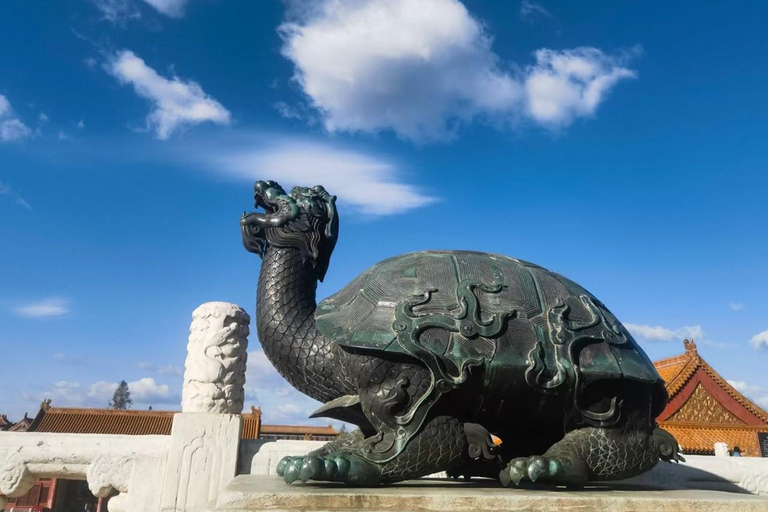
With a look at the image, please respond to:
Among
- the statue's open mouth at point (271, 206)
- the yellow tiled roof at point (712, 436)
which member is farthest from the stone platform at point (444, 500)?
the yellow tiled roof at point (712, 436)

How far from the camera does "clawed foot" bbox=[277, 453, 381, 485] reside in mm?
2787

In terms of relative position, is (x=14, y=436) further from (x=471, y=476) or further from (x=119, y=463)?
(x=471, y=476)

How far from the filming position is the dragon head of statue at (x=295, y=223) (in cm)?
392

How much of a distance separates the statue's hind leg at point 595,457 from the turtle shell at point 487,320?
1.12 ft

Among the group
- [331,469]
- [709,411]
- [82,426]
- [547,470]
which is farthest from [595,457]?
[82,426]

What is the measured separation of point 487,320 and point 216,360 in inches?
86.0

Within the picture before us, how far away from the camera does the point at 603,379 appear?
3.19 metres

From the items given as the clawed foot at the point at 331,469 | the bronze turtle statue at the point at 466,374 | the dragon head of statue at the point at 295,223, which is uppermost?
the dragon head of statue at the point at 295,223

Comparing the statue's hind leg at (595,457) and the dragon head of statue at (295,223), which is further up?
the dragon head of statue at (295,223)

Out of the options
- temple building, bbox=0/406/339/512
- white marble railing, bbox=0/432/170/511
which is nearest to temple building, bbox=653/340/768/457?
temple building, bbox=0/406/339/512

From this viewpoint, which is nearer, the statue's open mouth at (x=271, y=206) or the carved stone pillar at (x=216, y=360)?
the statue's open mouth at (x=271, y=206)

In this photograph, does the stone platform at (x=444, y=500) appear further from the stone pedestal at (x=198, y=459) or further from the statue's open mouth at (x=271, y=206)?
the statue's open mouth at (x=271, y=206)

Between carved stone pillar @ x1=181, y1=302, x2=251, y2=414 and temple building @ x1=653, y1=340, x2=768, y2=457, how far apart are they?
42.7 ft

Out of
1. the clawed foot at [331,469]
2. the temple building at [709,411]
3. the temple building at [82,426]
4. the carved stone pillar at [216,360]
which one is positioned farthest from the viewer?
the temple building at [82,426]
